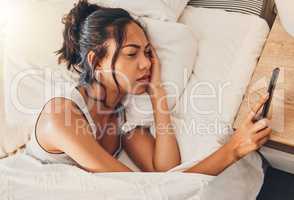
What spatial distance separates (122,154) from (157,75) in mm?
280

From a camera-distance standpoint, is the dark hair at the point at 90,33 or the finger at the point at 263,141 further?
the dark hair at the point at 90,33

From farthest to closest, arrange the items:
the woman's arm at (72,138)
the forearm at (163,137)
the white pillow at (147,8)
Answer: the white pillow at (147,8), the forearm at (163,137), the woman's arm at (72,138)

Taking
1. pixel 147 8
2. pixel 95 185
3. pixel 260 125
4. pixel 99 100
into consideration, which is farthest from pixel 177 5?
pixel 95 185

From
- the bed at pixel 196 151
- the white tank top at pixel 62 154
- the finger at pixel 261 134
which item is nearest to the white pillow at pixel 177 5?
the bed at pixel 196 151

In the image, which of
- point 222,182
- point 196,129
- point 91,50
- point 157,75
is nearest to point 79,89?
point 91,50

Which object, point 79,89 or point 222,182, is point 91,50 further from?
point 222,182

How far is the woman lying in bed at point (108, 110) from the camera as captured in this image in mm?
998

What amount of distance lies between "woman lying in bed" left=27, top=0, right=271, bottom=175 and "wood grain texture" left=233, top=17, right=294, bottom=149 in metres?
0.05

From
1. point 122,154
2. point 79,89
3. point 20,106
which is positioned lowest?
point 122,154

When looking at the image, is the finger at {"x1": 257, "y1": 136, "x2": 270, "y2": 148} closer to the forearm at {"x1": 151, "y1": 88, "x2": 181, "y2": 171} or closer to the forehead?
the forearm at {"x1": 151, "y1": 88, "x2": 181, "y2": 171}

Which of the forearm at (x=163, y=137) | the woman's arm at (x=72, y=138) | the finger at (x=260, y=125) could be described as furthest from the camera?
the forearm at (x=163, y=137)

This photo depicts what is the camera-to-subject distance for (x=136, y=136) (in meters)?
1.22

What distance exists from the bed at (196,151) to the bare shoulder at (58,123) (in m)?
0.07

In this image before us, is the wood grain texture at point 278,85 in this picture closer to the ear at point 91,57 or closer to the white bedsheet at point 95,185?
the white bedsheet at point 95,185
